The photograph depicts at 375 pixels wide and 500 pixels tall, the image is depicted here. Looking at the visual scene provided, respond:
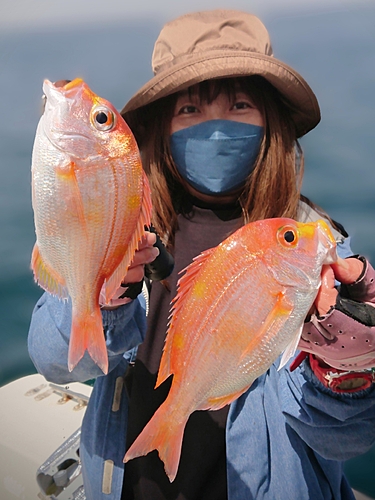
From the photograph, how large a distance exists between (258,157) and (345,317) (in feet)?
2.55

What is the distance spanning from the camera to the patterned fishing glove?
806 millimetres

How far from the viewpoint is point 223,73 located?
1189 millimetres

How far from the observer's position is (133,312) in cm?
116

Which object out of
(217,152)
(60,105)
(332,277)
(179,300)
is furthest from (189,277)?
(217,152)

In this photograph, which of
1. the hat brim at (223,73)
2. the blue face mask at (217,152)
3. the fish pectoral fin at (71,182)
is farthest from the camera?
the blue face mask at (217,152)

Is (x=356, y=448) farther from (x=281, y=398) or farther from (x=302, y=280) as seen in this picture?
(x=302, y=280)

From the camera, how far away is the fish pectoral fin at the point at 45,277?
34.3 inches

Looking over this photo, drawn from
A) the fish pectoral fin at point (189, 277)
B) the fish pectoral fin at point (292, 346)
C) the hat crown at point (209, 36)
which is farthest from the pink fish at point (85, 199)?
the hat crown at point (209, 36)

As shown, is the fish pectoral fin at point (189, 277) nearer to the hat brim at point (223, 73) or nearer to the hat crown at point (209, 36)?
the hat brim at point (223, 73)

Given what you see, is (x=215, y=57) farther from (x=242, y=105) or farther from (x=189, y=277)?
(x=189, y=277)

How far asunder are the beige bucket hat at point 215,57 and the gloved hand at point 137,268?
617mm

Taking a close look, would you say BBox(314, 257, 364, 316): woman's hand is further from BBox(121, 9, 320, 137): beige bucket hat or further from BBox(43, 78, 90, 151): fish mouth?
BBox(121, 9, 320, 137): beige bucket hat

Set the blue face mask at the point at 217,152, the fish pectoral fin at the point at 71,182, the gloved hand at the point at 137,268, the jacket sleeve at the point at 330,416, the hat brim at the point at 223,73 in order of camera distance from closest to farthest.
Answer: the fish pectoral fin at the point at 71,182
the gloved hand at the point at 137,268
the jacket sleeve at the point at 330,416
the hat brim at the point at 223,73
the blue face mask at the point at 217,152

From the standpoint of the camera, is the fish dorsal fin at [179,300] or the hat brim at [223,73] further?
the hat brim at [223,73]
